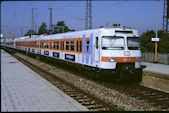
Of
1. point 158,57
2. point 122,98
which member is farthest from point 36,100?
point 158,57

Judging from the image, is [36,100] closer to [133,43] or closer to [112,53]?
[112,53]

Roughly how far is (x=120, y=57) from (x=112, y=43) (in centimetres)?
82

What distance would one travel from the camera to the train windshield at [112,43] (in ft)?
37.6

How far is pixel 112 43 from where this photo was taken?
11.6m

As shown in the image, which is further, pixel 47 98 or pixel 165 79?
pixel 165 79

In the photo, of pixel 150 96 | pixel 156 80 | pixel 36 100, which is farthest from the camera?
pixel 156 80

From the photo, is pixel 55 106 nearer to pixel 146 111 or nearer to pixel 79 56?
pixel 146 111

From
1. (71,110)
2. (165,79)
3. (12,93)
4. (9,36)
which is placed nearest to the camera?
(71,110)

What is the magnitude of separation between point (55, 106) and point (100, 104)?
1.66 meters

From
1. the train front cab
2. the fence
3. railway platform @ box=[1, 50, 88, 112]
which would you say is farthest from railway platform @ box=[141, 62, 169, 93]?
the fence

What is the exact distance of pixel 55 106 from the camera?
22.7 feet

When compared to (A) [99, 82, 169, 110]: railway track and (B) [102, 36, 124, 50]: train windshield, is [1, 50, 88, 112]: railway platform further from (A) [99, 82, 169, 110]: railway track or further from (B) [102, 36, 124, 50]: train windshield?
(B) [102, 36, 124, 50]: train windshield

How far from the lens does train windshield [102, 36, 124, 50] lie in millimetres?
11461

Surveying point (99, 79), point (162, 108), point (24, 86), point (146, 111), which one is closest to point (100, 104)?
point (146, 111)
